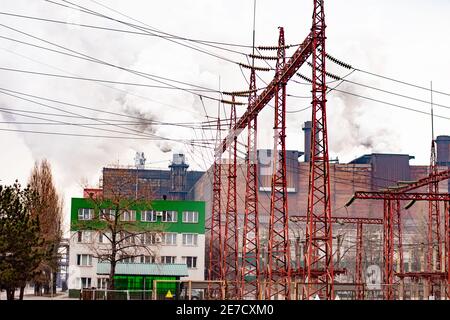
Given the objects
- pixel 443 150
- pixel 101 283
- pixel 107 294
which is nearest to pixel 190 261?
pixel 101 283

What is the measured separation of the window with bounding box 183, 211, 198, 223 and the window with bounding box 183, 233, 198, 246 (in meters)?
1.57

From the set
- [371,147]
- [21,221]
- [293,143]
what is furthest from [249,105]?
[371,147]

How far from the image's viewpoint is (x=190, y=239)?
74500 millimetres

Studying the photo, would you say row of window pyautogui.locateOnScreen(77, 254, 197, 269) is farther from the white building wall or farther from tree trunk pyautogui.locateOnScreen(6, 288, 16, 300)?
tree trunk pyautogui.locateOnScreen(6, 288, 16, 300)

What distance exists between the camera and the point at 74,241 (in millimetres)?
70688

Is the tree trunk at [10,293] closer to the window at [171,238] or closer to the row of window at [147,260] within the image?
the row of window at [147,260]

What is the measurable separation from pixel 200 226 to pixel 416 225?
40.1m

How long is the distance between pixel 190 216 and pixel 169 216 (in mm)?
2353

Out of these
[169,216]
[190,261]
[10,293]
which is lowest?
[10,293]

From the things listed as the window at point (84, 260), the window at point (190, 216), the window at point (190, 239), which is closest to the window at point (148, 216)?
the window at point (190, 216)

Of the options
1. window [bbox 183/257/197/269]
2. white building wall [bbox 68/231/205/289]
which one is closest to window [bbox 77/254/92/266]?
white building wall [bbox 68/231/205/289]

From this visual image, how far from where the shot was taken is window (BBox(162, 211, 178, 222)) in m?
74.7

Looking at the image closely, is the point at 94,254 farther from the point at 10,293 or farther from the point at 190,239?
the point at 10,293
